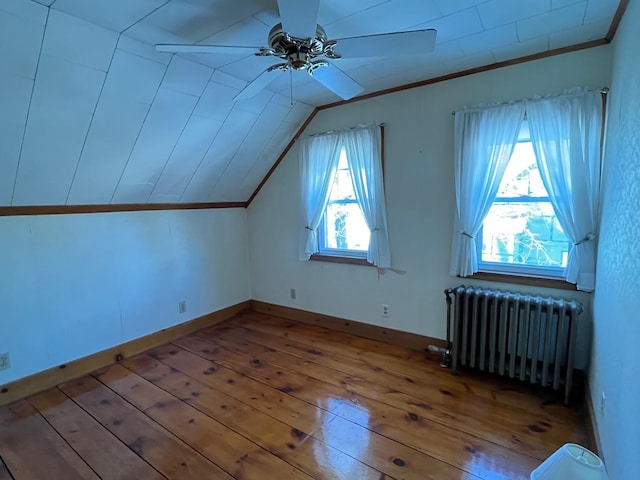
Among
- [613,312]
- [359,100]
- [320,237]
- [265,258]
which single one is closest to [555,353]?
[613,312]

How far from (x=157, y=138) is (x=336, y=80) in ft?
5.36

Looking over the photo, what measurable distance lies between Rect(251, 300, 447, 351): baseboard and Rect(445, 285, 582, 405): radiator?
1.39 feet

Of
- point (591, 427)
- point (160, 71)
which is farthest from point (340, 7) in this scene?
point (591, 427)

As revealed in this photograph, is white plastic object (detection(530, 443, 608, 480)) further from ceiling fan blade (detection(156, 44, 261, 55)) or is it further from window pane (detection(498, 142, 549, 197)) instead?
ceiling fan blade (detection(156, 44, 261, 55))

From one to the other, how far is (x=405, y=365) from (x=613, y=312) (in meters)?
1.65

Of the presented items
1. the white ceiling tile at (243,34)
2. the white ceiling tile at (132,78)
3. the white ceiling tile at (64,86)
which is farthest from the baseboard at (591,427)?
the white ceiling tile at (64,86)

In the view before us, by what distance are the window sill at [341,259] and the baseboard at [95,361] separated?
1433mm

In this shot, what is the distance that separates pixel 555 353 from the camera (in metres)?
2.40

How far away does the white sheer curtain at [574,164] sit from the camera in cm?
229

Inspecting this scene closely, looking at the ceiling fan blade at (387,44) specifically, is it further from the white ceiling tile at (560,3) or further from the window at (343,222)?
the window at (343,222)

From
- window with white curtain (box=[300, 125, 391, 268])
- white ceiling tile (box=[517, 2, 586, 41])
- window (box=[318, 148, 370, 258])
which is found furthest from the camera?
window (box=[318, 148, 370, 258])

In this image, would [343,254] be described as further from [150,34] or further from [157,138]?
[150,34]

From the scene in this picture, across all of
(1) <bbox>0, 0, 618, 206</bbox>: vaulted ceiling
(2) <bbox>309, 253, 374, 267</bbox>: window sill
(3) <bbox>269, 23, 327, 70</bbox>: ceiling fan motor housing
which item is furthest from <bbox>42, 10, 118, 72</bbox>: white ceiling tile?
(2) <bbox>309, 253, 374, 267</bbox>: window sill

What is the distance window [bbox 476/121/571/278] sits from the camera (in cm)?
258
